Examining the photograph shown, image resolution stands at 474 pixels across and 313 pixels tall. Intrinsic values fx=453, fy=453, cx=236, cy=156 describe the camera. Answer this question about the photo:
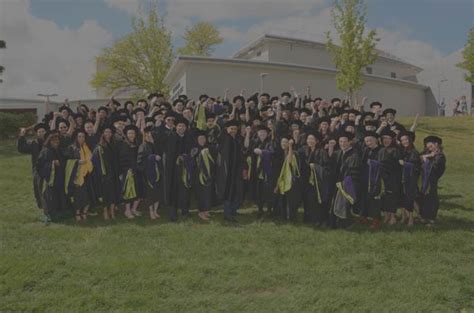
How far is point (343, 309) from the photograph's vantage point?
17.9ft

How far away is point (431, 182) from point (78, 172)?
671 cm

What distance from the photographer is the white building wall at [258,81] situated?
74.7 feet

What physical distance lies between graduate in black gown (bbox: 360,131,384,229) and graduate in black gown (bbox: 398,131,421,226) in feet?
1.69

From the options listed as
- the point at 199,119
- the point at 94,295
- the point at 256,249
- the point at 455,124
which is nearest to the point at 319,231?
the point at 256,249

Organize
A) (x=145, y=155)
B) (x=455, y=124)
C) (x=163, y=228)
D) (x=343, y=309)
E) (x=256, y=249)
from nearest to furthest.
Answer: (x=343, y=309) < (x=256, y=249) < (x=163, y=228) < (x=145, y=155) < (x=455, y=124)

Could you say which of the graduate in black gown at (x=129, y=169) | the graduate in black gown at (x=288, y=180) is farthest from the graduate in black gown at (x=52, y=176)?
the graduate in black gown at (x=288, y=180)

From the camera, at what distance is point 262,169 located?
9.12 metres

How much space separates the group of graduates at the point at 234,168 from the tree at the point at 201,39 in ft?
121

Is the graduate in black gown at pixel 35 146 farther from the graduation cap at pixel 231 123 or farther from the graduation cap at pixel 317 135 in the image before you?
the graduation cap at pixel 317 135

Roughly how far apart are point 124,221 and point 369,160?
479cm

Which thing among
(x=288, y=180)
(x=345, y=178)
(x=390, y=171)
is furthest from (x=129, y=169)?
(x=390, y=171)

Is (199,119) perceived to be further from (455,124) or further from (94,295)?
(455,124)

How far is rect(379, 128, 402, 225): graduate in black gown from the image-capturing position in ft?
27.8

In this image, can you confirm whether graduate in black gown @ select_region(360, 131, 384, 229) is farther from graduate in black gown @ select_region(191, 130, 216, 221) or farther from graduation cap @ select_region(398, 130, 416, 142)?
graduate in black gown @ select_region(191, 130, 216, 221)
